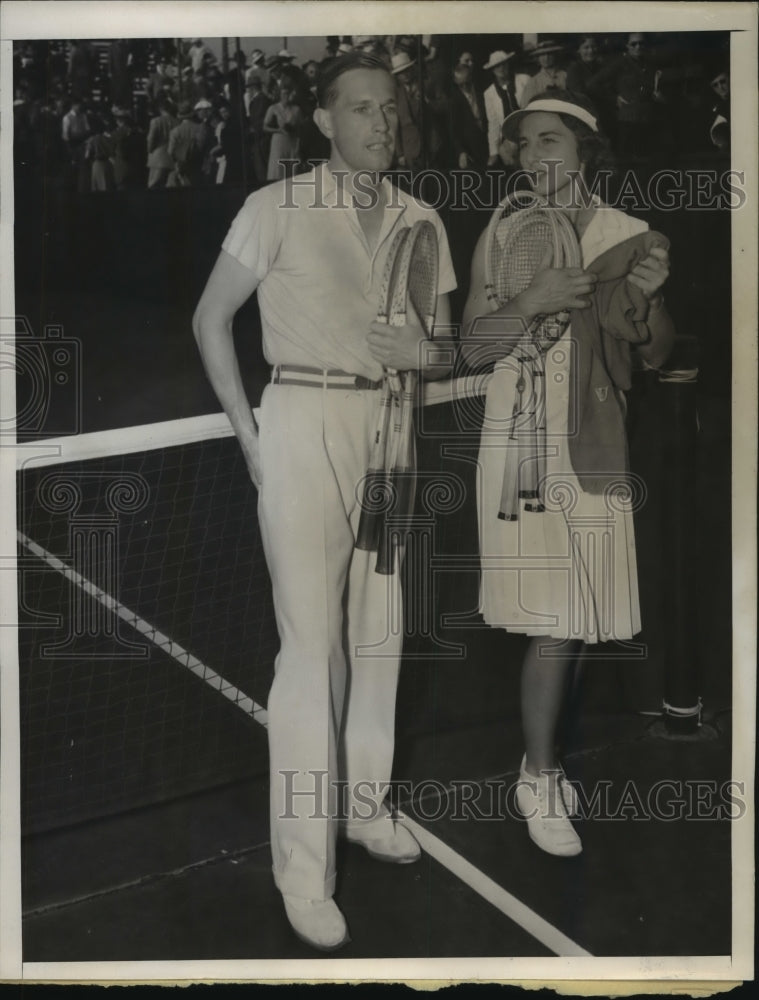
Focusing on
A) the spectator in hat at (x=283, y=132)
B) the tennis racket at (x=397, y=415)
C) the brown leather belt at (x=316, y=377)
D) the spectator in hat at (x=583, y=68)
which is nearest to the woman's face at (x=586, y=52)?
the spectator in hat at (x=583, y=68)

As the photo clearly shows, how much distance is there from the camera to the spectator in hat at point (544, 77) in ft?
8.31

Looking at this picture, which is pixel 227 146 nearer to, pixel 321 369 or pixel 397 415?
pixel 321 369

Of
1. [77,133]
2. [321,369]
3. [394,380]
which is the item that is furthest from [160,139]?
[394,380]

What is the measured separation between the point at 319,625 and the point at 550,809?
655 millimetres

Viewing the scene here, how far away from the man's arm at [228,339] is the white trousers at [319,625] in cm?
4

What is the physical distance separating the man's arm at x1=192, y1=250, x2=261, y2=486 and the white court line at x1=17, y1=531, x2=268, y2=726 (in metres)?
0.41

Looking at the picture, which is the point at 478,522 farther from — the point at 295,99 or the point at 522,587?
the point at 295,99

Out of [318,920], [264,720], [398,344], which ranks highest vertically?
[398,344]

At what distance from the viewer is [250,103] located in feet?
8.29

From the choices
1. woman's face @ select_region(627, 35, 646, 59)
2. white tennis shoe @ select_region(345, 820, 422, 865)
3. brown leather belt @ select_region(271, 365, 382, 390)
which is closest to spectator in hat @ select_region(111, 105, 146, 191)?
brown leather belt @ select_region(271, 365, 382, 390)

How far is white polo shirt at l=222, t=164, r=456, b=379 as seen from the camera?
8.14 ft

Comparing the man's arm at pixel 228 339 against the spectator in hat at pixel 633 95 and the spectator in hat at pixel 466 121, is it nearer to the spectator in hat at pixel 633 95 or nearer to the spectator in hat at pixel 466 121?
the spectator in hat at pixel 466 121

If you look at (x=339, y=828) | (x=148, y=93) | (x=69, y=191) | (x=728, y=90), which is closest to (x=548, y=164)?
(x=728, y=90)

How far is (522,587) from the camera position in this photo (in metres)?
2.59
